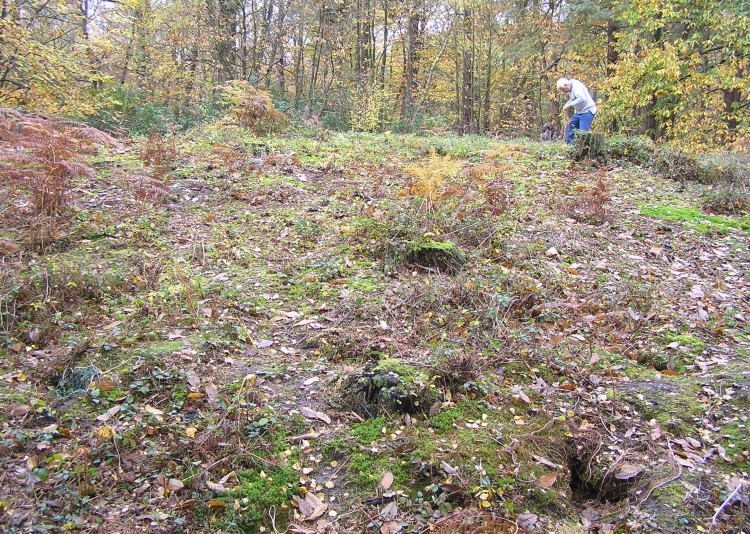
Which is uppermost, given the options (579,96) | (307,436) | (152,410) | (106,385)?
(579,96)

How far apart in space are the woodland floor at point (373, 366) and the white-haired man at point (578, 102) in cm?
422

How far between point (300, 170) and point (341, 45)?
373 inches

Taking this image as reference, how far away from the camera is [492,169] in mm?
8258

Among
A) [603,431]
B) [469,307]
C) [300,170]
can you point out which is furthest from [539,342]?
[300,170]

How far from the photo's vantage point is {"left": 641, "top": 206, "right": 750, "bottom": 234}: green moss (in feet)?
24.5

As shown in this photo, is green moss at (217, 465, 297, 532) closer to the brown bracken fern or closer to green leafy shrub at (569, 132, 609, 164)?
the brown bracken fern

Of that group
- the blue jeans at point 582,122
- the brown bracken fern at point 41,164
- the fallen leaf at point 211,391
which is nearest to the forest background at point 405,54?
the blue jeans at point 582,122

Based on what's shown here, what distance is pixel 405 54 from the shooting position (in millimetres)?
19906

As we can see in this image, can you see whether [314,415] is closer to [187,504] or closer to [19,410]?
[187,504]

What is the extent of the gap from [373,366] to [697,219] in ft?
20.4

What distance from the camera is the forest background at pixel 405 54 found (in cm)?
1501

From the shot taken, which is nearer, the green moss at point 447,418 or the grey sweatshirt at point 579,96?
the green moss at point 447,418

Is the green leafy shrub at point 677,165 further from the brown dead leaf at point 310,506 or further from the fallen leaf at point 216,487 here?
the fallen leaf at point 216,487

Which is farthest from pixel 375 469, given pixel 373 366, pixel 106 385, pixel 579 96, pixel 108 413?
pixel 579 96
